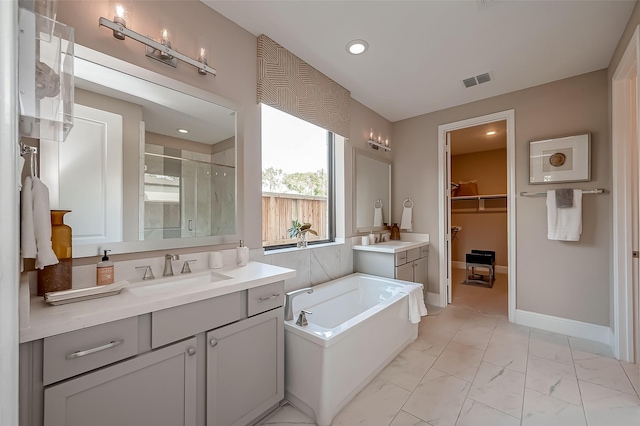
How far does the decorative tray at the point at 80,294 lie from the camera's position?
1037 millimetres

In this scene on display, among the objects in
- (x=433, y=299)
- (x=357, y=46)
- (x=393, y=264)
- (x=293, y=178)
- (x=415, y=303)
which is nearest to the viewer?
(x=357, y=46)

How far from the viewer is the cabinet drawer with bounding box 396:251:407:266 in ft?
9.75

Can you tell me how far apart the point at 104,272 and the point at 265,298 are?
0.82m

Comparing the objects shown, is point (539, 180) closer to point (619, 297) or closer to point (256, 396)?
point (619, 297)

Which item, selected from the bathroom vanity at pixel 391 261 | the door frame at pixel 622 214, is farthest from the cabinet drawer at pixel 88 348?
the door frame at pixel 622 214

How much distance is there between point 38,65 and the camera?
2.73ft

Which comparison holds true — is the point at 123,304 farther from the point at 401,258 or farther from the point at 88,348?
the point at 401,258

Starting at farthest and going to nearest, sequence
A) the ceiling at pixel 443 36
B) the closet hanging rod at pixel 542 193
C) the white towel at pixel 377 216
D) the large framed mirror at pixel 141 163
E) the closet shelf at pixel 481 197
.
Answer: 1. the closet shelf at pixel 481 197
2. the white towel at pixel 377 216
3. the closet hanging rod at pixel 542 193
4. the ceiling at pixel 443 36
5. the large framed mirror at pixel 141 163

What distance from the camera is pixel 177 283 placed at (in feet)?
4.92

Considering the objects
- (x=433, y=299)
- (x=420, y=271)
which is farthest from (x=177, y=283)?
(x=433, y=299)

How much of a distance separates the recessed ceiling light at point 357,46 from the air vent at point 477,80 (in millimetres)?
1277

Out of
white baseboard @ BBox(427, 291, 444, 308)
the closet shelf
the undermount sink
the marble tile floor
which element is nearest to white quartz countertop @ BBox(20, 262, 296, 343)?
the undermount sink

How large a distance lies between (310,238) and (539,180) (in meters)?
2.57

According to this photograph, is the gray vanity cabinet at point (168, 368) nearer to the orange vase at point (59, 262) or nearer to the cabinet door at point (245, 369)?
the cabinet door at point (245, 369)
